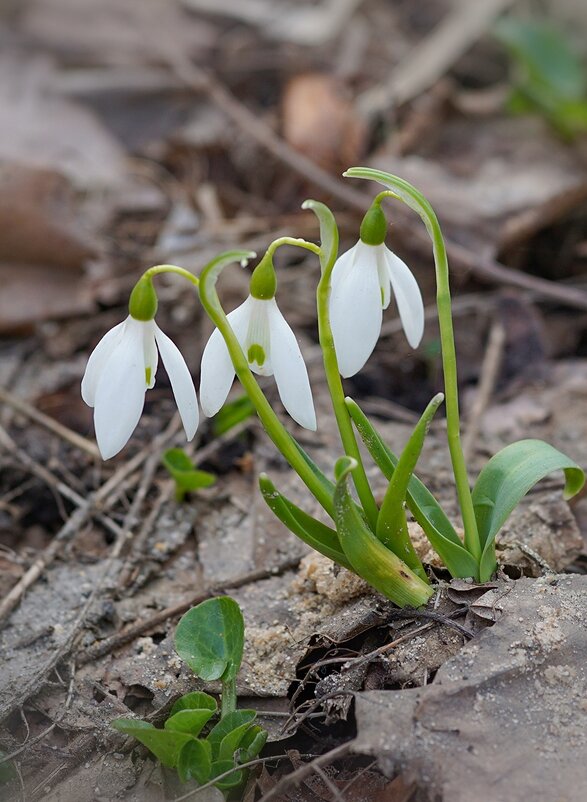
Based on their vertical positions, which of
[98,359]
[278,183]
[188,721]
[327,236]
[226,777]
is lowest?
[226,777]

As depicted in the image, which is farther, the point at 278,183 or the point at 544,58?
the point at 544,58

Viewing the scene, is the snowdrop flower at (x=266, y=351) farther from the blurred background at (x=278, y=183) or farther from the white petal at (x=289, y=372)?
the blurred background at (x=278, y=183)

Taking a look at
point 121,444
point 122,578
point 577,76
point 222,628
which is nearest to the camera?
point 121,444

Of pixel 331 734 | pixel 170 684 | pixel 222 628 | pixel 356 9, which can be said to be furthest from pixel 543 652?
pixel 356 9

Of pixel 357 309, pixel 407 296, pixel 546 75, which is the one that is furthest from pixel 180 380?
pixel 546 75

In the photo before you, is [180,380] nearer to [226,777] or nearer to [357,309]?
[357,309]

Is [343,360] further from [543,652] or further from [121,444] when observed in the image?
[543,652]

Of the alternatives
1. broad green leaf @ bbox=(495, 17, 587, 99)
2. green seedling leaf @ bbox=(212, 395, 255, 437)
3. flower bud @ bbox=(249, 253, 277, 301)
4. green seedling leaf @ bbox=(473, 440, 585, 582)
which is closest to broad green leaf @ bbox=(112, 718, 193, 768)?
green seedling leaf @ bbox=(473, 440, 585, 582)

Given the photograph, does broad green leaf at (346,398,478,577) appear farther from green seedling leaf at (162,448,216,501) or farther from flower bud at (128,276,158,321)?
green seedling leaf at (162,448,216,501)
